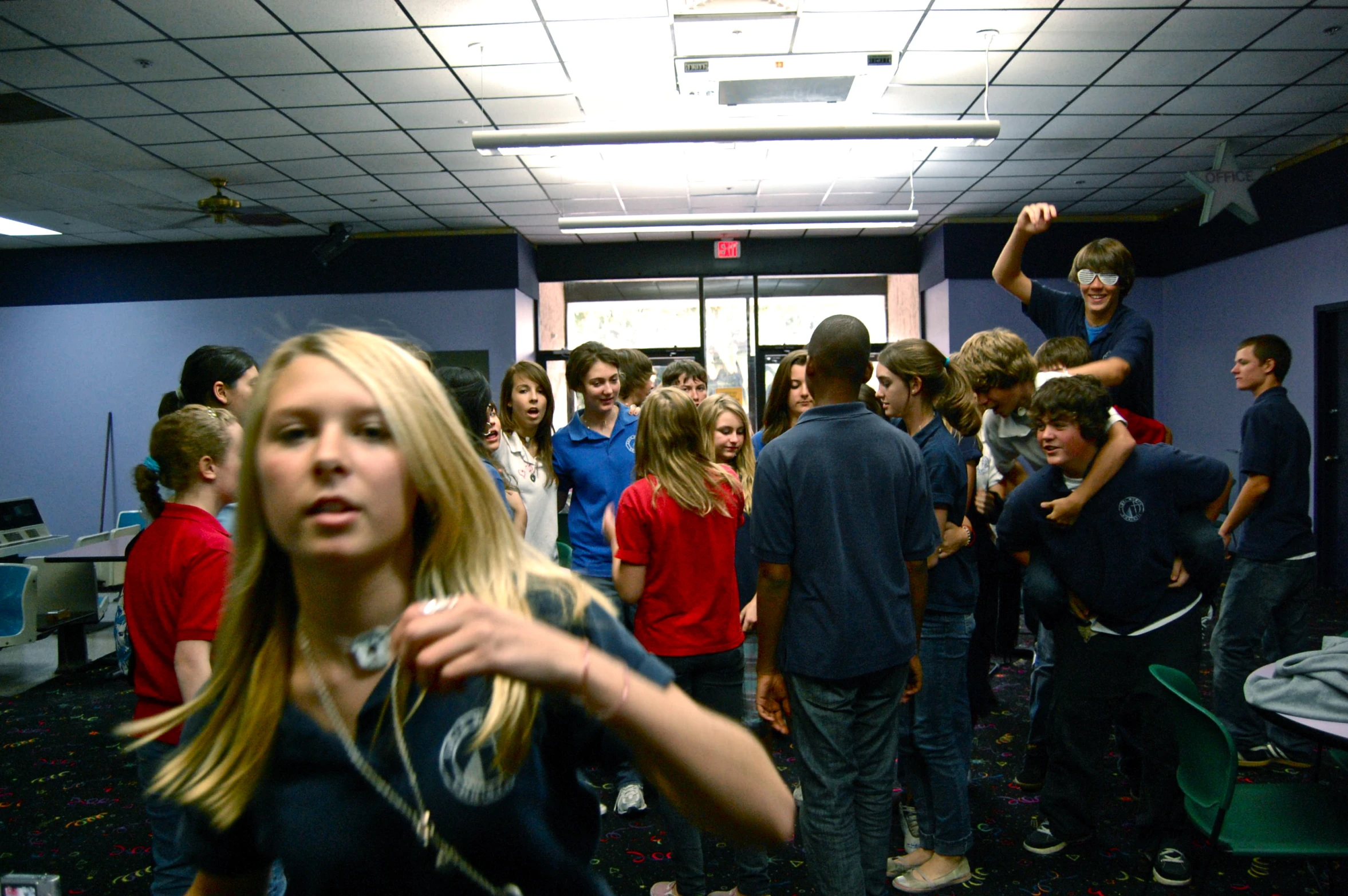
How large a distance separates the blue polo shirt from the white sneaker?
885 millimetres

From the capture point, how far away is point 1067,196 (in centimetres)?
786

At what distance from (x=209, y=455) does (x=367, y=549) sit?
4.54 ft

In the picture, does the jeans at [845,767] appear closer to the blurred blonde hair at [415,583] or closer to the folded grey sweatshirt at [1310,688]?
the folded grey sweatshirt at [1310,688]

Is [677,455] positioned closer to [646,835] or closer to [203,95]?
[646,835]

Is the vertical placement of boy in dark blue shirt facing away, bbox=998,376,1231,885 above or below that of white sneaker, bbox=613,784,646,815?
above

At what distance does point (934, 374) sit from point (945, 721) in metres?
1.05

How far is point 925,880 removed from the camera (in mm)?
2447

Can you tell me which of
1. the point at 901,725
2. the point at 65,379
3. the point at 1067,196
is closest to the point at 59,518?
the point at 65,379

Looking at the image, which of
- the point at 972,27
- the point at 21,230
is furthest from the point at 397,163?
the point at 21,230

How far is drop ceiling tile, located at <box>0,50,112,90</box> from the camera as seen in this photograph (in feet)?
14.5

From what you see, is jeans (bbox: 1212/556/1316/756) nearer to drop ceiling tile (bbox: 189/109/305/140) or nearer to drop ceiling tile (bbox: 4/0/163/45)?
drop ceiling tile (bbox: 4/0/163/45)

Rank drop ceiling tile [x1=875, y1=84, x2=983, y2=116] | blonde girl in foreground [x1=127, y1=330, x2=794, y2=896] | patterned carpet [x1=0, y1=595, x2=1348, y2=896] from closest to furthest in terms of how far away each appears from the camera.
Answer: blonde girl in foreground [x1=127, y1=330, x2=794, y2=896], patterned carpet [x1=0, y1=595, x2=1348, y2=896], drop ceiling tile [x1=875, y1=84, x2=983, y2=116]

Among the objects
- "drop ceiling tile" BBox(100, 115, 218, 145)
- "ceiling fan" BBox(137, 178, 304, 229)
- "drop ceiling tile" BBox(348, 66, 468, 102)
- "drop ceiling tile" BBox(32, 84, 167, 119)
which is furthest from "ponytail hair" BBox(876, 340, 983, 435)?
"ceiling fan" BBox(137, 178, 304, 229)

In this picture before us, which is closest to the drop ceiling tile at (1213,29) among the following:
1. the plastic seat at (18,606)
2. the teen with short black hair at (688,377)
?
the teen with short black hair at (688,377)
